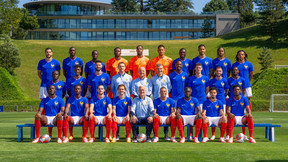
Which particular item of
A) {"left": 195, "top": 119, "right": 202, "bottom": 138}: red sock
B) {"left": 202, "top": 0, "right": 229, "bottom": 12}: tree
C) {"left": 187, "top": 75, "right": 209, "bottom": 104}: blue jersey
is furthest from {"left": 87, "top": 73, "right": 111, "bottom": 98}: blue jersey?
{"left": 202, "top": 0, "right": 229, "bottom": 12}: tree

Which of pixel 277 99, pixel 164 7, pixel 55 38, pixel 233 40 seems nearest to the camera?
pixel 277 99

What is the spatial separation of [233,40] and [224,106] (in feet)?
161

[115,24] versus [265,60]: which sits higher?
[115,24]

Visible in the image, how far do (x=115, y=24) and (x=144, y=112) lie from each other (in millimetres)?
58951


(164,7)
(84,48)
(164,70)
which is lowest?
(164,70)

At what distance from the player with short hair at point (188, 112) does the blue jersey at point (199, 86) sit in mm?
423

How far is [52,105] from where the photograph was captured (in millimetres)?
9594

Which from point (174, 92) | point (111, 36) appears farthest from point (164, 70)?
point (111, 36)

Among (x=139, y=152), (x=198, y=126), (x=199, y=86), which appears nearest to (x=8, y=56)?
(x=199, y=86)

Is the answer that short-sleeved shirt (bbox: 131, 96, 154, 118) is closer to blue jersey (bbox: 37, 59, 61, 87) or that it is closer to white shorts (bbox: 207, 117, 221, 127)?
white shorts (bbox: 207, 117, 221, 127)

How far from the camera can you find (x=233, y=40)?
57188mm

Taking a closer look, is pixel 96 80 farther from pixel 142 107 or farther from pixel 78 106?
pixel 142 107

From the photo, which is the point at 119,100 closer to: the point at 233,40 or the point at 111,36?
the point at 233,40

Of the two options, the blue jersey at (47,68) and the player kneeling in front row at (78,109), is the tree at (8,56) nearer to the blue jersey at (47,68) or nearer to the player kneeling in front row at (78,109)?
the blue jersey at (47,68)
